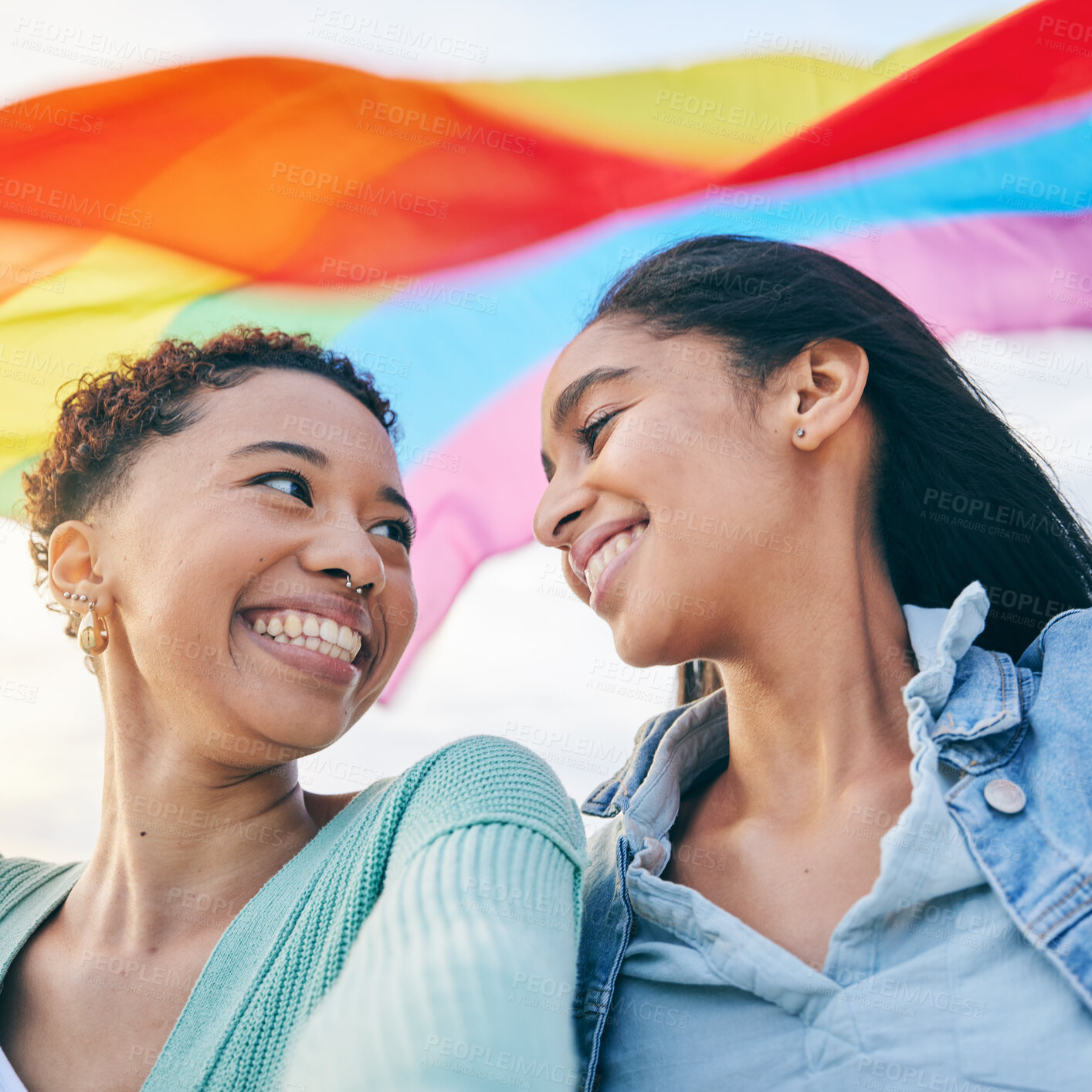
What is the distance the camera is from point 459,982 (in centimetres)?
116

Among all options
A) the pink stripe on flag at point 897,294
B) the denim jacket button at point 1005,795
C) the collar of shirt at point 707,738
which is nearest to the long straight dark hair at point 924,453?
the collar of shirt at point 707,738

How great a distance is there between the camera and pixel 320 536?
2.05 metres

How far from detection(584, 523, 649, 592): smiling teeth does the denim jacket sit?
51cm

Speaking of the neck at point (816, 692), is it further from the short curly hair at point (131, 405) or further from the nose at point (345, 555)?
the short curly hair at point (131, 405)

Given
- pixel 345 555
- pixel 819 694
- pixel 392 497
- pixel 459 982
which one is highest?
pixel 392 497

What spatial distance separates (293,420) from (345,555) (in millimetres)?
359

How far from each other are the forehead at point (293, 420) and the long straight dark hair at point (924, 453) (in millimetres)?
712

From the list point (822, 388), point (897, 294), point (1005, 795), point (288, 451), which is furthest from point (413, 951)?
point (897, 294)

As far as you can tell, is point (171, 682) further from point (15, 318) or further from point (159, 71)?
point (159, 71)

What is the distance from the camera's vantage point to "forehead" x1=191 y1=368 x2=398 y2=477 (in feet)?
6.93

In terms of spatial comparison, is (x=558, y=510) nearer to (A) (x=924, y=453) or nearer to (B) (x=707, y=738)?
(B) (x=707, y=738)

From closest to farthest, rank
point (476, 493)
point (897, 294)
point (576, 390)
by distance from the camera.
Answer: point (576, 390) < point (897, 294) < point (476, 493)

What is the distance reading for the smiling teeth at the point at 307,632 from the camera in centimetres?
199

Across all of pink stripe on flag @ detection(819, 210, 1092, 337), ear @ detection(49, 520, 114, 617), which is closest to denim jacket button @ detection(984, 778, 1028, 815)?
pink stripe on flag @ detection(819, 210, 1092, 337)
